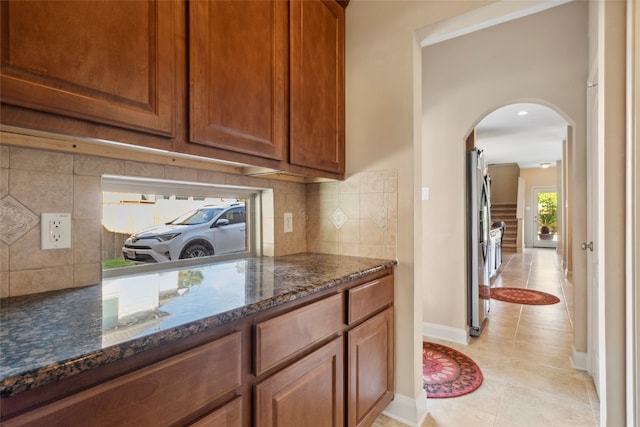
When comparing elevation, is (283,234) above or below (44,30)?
below

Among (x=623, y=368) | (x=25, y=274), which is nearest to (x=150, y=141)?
(x=25, y=274)

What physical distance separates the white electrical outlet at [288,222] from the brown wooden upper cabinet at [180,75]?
15.7 inches

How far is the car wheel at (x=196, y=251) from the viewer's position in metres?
1.58

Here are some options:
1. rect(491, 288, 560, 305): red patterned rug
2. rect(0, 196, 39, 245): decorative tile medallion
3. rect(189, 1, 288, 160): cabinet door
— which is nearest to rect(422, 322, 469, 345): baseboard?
rect(491, 288, 560, 305): red patterned rug

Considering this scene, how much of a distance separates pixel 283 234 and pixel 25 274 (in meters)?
1.18

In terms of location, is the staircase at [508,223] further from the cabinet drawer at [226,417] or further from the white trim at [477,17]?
the cabinet drawer at [226,417]

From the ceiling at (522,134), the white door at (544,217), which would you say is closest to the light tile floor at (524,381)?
the ceiling at (522,134)

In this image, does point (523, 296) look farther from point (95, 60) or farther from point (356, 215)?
point (95, 60)

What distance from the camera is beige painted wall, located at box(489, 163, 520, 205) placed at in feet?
31.0

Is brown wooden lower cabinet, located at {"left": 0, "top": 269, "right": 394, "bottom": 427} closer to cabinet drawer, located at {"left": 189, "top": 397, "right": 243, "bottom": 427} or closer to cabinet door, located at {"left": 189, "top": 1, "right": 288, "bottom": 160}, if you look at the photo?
cabinet drawer, located at {"left": 189, "top": 397, "right": 243, "bottom": 427}

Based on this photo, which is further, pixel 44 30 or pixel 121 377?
pixel 44 30

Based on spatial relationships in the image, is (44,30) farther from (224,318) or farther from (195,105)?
(224,318)

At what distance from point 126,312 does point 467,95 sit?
9.97ft

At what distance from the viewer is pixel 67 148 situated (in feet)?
3.38
